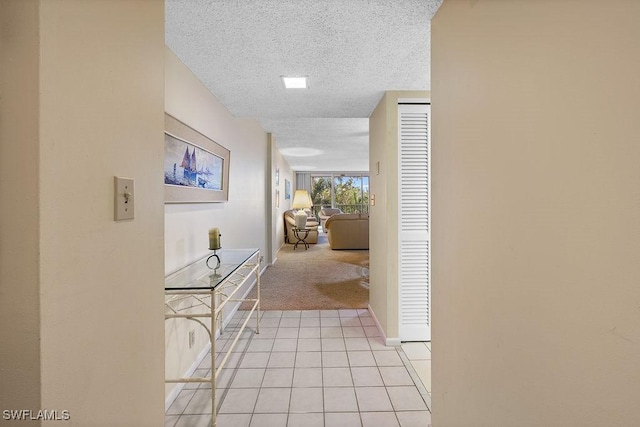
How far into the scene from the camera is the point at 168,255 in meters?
1.81

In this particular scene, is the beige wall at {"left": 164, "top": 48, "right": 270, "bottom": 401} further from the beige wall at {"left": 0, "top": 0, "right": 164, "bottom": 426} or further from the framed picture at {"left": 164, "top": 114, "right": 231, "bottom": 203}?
the beige wall at {"left": 0, "top": 0, "right": 164, "bottom": 426}

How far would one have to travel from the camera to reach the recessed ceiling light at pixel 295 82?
6.92 ft

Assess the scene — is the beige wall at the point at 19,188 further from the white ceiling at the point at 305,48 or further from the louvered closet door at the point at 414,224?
the louvered closet door at the point at 414,224

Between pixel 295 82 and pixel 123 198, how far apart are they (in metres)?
1.69

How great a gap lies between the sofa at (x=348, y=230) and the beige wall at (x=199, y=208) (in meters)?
3.19

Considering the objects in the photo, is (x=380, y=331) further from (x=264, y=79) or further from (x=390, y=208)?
(x=264, y=79)

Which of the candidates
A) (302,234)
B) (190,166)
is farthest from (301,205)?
(190,166)

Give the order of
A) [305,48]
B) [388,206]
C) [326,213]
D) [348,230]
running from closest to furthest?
[305,48]
[388,206]
[348,230]
[326,213]

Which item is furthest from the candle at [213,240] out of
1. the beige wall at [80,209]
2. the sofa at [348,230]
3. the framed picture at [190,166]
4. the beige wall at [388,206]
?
the sofa at [348,230]

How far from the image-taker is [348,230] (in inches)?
273

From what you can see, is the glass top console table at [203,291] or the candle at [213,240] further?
the candle at [213,240]
